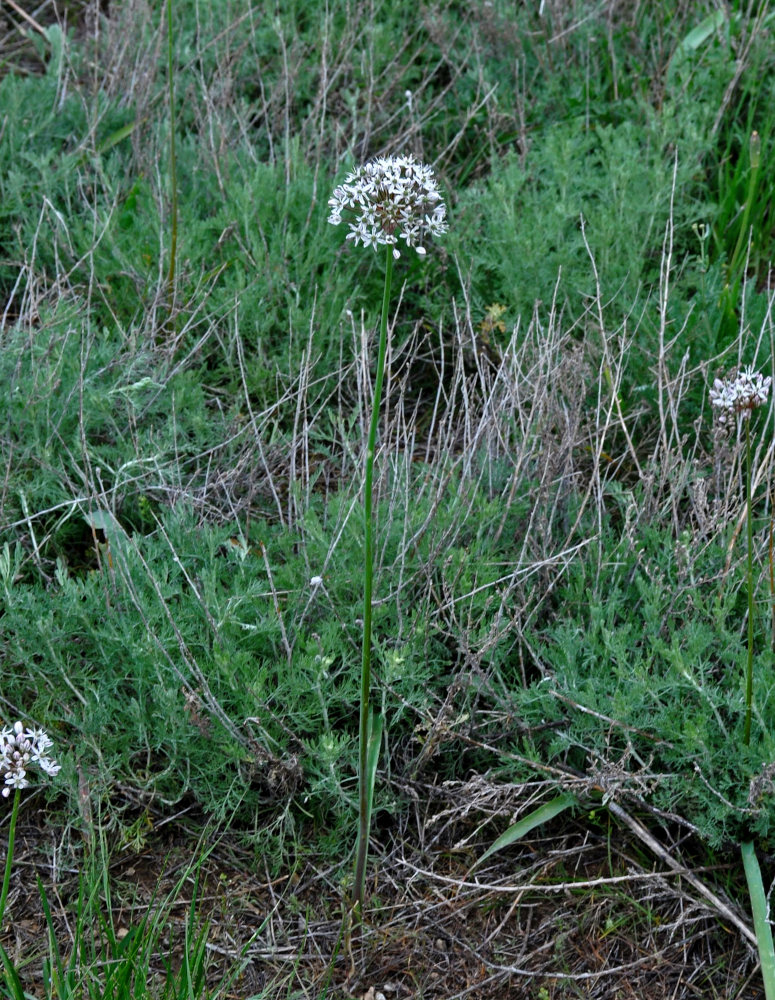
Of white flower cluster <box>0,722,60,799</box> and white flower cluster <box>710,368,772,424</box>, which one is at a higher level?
white flower cluster <box>710,368,772,424</box>

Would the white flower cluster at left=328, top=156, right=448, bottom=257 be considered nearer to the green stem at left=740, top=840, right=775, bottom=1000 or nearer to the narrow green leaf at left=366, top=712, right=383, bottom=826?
the narrow green leaf at left=366, top=712, right=383, bottom=826

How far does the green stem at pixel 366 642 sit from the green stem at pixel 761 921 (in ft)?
2.79

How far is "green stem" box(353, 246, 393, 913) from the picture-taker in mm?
1819

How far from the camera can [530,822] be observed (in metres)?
2.51

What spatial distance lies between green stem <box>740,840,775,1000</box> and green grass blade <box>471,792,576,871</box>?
0.41 metres

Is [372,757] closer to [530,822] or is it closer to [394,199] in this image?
[530,822]

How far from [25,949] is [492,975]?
41.2 inches

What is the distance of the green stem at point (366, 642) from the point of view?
5.97 ft

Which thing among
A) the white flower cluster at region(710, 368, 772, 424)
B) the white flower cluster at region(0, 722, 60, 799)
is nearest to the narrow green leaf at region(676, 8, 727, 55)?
the white flower cluster at region(710, 368, 772, 424)

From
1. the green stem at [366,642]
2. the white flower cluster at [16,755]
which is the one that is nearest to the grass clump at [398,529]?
the green stem at [366,642]

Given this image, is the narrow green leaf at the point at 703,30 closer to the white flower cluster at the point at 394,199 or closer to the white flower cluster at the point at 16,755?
the white flower cluster at the point at 394,199

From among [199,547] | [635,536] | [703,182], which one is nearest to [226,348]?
[199,547]

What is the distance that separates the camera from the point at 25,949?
2.37 m

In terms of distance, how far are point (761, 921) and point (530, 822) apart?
0.54 m
